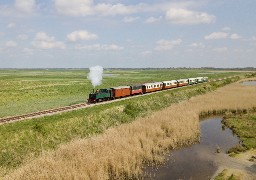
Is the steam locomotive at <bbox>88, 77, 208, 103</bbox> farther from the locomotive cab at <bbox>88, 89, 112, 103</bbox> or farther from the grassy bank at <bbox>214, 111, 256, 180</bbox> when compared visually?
the grassy bank at <bbox>214, 111, 256, 180</bbox>

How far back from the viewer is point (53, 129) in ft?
96.9

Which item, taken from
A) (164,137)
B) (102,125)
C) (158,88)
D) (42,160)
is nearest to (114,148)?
(42,160)

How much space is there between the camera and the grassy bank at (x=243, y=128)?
29172 millimetres

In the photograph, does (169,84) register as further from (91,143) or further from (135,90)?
(91,143)

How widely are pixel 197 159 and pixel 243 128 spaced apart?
1297cm

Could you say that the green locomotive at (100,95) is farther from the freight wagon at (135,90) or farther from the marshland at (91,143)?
the freight wagon at (135,90)

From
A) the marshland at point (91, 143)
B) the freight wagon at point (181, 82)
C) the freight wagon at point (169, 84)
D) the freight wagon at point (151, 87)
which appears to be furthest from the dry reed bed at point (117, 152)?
the freight wagon at point (181, 82)

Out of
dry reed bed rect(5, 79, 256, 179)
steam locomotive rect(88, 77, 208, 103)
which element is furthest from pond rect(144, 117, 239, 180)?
steam locomotive rect(88, 77, 208, 103)

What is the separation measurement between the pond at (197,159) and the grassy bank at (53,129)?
9.48m

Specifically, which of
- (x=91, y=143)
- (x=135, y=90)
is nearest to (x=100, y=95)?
(x=135, y=90)

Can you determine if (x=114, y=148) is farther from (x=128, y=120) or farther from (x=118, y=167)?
(x=128, y=120)

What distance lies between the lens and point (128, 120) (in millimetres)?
39594

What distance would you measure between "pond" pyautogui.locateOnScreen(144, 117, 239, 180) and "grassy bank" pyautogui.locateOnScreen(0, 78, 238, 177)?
9.48 m

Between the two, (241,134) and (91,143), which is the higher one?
(91,143)
